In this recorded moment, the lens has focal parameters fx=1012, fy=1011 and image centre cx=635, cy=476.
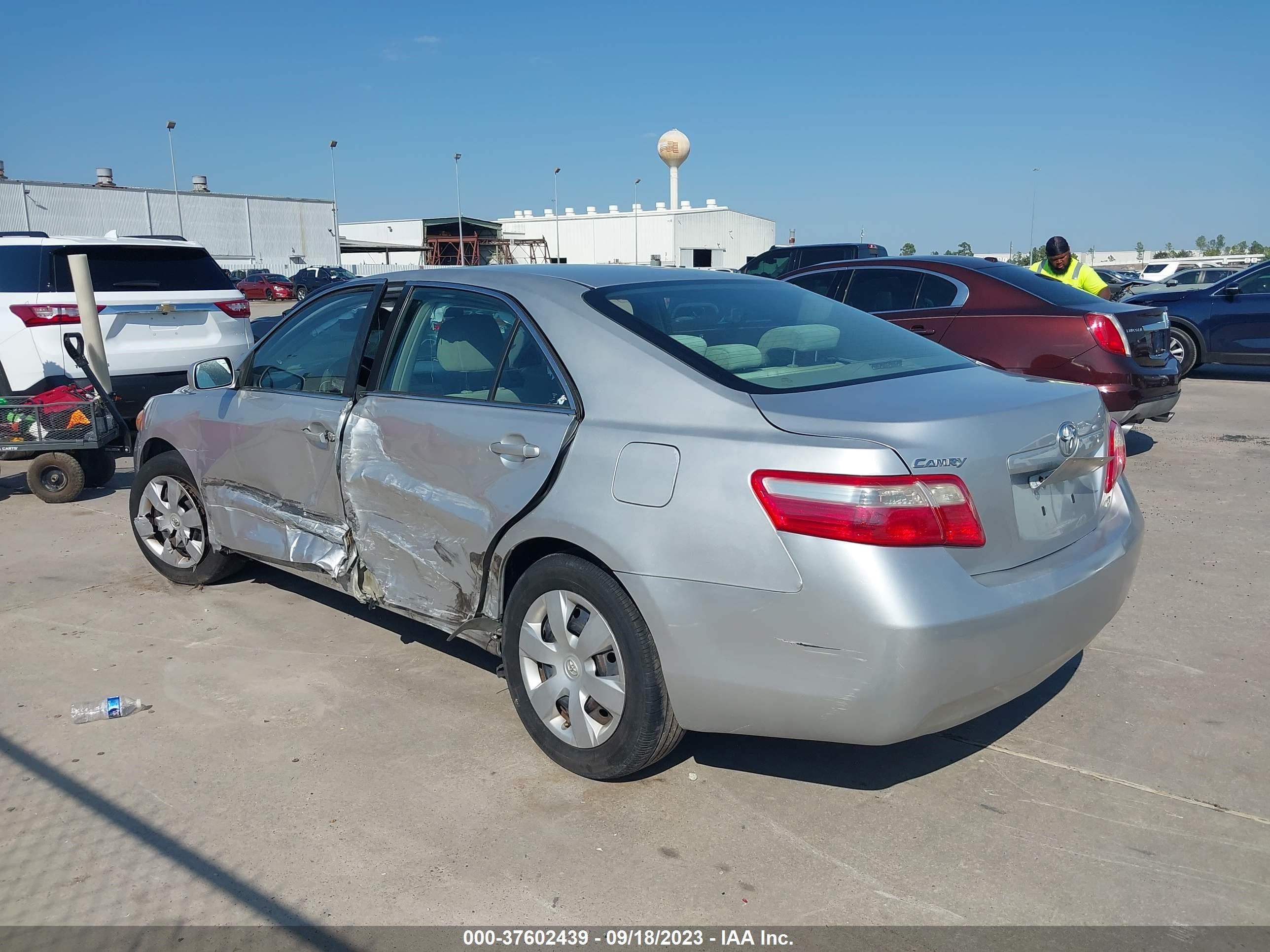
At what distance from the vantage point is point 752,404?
9.61ft

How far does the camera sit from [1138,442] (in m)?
9.03

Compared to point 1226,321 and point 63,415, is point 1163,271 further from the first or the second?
point 63,415

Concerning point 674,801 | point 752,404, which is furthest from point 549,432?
point 674,801

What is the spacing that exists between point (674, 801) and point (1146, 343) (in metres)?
5.83

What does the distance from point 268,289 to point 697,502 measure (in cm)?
4636

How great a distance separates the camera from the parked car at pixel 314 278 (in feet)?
154

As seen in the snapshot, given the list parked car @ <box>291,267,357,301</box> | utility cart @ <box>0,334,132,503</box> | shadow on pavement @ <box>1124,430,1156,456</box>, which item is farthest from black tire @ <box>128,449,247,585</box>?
parked car @ <box>291,267,357,301</box>

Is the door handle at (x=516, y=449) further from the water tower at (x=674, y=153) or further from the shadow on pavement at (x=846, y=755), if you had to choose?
the water tower at (x=674, y=153)

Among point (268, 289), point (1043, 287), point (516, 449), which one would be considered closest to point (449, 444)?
point (516, 449)

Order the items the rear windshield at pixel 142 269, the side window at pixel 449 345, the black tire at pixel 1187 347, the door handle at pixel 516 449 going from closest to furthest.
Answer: the door handle at pixel 516 449 → the side window at pixel 449 345 → the rear windshield at pixel 142 269 → the black tire at pixel 1187 347

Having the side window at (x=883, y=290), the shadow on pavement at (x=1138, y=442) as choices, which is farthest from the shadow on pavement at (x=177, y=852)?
the shadow on pavement at (x=1138, y=442)

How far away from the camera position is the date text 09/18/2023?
2.55 metres

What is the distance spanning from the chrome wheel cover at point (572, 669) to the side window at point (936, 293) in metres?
5.40

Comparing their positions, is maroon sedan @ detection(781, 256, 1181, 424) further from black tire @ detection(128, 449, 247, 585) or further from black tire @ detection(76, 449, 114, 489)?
black tire @ detection(76, 449, 114, 489)
